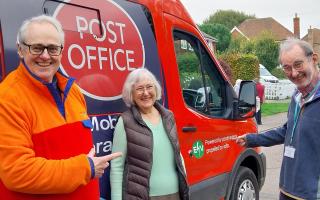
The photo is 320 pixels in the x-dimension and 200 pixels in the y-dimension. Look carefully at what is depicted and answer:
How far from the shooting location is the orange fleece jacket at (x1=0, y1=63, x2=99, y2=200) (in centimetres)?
168

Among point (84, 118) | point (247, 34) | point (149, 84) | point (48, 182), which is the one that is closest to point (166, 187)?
point (149, 84)

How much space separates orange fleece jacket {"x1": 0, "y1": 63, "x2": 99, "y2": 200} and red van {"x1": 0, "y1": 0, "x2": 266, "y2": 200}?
1.31 feet

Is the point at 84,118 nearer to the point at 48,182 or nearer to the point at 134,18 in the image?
the point at 48,182

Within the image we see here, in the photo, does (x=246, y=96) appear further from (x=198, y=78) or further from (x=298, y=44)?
(x=298, y=44)

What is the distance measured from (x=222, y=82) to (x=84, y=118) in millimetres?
2310

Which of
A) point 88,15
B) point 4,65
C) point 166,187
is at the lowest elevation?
point 166,187

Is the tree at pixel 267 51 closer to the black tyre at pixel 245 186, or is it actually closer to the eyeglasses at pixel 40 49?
the black tyre at pixel 245 186

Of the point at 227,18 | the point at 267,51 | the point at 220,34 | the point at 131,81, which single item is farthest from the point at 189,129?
the point at 227,18

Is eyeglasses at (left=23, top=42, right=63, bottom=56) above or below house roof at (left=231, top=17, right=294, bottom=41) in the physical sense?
below

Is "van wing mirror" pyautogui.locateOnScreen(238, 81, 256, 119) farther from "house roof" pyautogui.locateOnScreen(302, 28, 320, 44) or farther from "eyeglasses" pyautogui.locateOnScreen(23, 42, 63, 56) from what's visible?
"house roof" pyautogui.locateOnScreen(302, 28, 320, 44)

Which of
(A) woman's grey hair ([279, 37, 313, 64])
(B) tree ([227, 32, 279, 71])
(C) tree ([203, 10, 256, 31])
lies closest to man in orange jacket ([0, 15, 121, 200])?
(A) woman's grey hair ([279, 37, 313, 64])

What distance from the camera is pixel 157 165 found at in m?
2.77

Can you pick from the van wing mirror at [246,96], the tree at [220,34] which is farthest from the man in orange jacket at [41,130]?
the tree at [220,34]

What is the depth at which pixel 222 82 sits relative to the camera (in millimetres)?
4066
